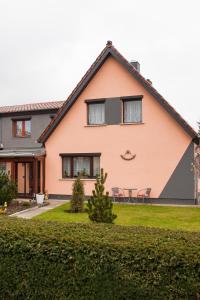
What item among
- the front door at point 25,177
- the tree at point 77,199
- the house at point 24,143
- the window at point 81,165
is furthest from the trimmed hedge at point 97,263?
the front door at point 25,177

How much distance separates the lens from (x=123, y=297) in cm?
531

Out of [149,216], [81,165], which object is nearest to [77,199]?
[149,216]

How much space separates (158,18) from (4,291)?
39.2 feet

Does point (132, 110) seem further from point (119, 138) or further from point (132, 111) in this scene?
point (119, 138)

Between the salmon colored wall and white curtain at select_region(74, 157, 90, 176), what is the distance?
578mm

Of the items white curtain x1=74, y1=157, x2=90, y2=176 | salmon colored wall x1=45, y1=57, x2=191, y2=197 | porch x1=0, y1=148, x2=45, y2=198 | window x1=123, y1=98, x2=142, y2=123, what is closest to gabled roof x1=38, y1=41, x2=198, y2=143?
salmon colored wall x1=45, y1=57, x2=191, y2=197

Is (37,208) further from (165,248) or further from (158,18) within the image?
(165,248)

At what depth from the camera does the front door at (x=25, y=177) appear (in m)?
23.5

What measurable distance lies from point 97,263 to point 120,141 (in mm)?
15446

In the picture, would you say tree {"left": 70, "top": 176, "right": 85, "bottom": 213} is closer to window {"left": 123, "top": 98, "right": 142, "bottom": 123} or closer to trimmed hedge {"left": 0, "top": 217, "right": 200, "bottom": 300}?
window {"left": 123, "top": 98, "right": 142, "bottom": 123}

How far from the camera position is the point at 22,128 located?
26.4 m

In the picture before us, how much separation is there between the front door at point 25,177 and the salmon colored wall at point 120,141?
1.77m

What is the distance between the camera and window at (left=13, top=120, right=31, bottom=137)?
85.8 ft

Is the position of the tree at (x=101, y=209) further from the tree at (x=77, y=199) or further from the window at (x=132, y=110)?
the window at (x=132, y=110)
